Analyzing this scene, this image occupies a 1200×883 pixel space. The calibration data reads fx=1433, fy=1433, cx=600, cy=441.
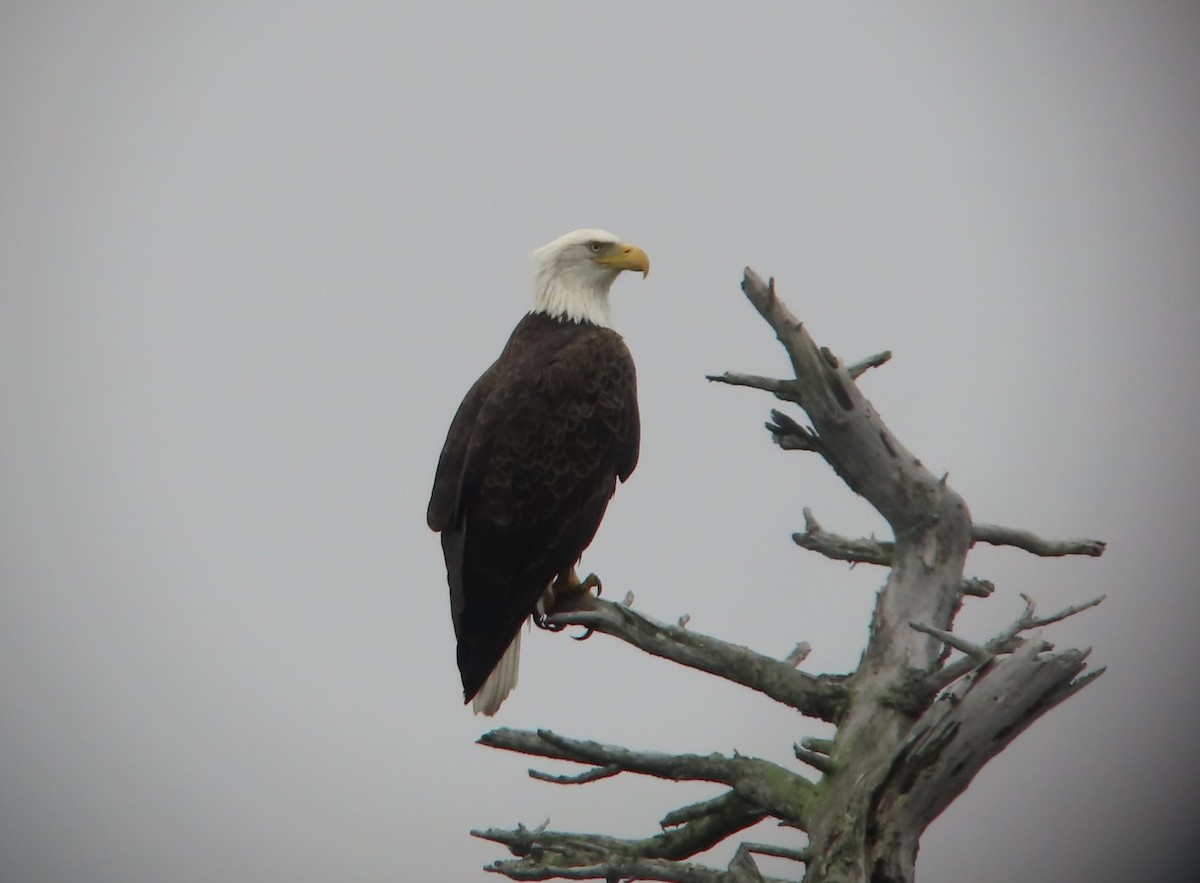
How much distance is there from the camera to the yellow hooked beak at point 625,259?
A: 7.82 metres

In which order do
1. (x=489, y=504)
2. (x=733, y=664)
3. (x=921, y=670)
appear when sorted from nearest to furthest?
(x=921, y=670), (x=733, y=664), (x=489, y=504)

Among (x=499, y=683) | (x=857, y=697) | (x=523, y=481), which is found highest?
(x=523, y=481)

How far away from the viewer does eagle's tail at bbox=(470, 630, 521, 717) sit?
7.16 metres

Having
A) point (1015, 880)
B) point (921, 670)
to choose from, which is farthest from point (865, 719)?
point (1015, 880)

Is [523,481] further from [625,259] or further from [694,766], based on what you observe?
[694,766]

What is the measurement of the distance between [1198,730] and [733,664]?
33773 millimetres

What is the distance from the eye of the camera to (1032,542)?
5996 mm

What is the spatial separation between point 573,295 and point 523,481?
1362mm

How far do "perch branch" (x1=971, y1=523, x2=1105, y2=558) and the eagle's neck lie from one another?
8.74 ft

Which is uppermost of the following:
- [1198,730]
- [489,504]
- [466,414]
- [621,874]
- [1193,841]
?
[1198,730]

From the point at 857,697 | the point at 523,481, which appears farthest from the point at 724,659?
the point at 523,481

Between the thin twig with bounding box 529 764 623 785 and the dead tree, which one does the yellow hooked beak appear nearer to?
the dead tree

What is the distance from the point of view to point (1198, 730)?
35.6m

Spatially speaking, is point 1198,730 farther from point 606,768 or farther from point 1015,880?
point 606,768
